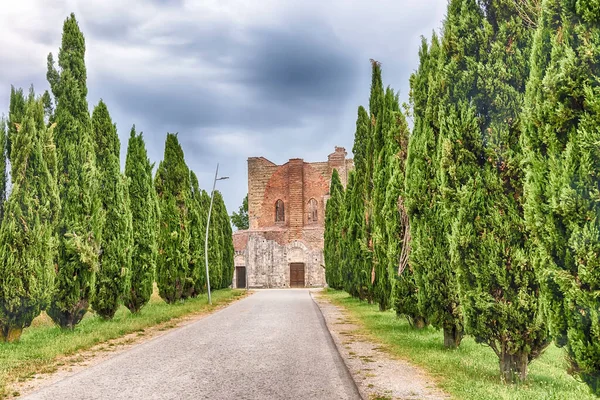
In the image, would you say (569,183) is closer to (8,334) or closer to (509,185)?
(509,185)

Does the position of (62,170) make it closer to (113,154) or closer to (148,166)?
(113,154)

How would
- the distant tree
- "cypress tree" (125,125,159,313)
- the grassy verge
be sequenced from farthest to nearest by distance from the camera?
the distant tree → "cypress tree" (125,125,159,313) → the grassy verge

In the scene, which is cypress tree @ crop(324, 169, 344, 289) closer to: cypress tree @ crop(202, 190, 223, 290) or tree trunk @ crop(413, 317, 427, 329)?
cypress tree @ crop(202, 190, 223, 290)

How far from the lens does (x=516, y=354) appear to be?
7.14 metres

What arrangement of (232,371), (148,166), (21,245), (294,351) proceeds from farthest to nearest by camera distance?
(148,166) → (21,245) → (294,351) → (232,371)

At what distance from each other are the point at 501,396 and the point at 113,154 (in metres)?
14.4

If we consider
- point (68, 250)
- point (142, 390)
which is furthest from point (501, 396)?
point (68, 250)

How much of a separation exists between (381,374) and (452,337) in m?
3.08

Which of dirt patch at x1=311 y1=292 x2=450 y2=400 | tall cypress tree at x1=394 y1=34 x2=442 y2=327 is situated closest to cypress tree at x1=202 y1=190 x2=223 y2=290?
dirt patch at x1=311 y1=292 x2=450 y2=400

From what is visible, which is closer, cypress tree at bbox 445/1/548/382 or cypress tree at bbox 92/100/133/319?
cypress tree at bbox 445/1/548/382

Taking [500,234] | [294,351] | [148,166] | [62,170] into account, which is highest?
[148,166]

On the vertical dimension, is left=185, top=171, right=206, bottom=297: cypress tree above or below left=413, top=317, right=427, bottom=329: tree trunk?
above

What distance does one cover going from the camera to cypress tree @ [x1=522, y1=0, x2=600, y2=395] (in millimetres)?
4770

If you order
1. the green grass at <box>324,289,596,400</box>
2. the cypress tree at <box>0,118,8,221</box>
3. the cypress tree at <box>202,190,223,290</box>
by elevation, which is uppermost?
the cypress tree at <box>0,118,8,221</box>
